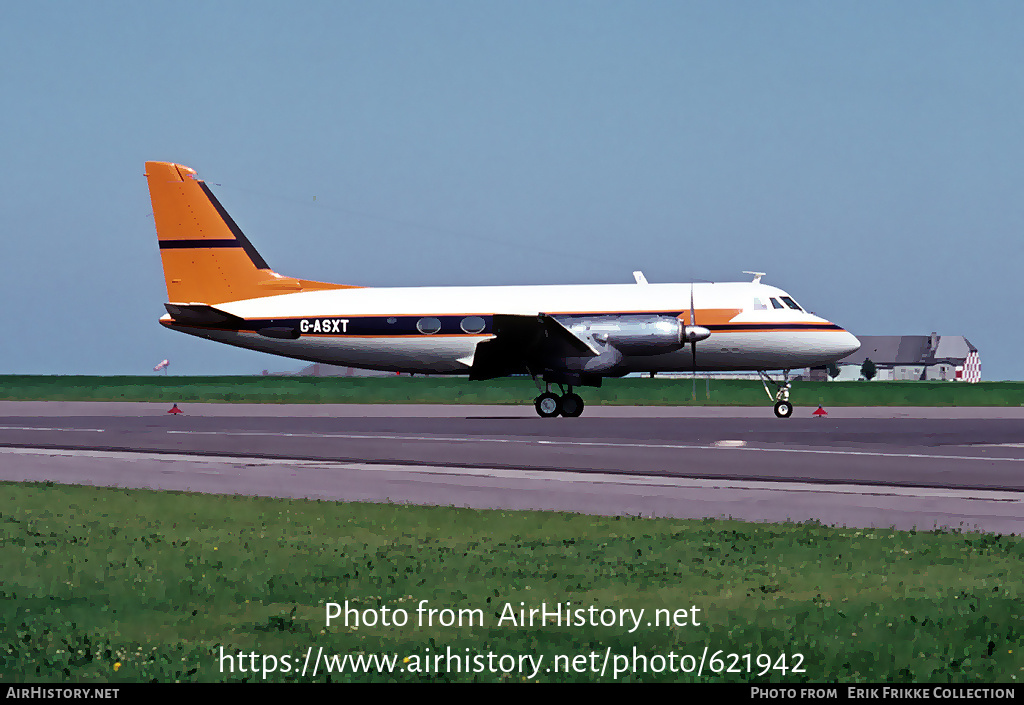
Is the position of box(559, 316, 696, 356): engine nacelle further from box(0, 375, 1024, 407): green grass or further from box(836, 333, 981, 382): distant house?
box(836, 333, 981, 382): distant house

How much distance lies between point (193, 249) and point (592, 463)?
2539cm

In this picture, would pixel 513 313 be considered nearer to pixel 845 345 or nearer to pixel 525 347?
pixel 525 347

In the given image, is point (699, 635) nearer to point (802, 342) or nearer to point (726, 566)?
point (726, 566)

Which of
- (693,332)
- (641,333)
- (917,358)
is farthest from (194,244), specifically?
(917,358)

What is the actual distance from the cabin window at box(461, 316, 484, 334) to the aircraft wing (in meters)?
0.77

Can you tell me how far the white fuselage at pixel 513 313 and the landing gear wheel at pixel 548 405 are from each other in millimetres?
2663

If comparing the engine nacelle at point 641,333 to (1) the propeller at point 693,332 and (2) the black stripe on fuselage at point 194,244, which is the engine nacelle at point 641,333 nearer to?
(1) the propeller at point 693,332

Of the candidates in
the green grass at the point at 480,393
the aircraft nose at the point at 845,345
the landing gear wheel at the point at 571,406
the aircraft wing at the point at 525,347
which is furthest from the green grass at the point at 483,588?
the green grass at the point at 480,393

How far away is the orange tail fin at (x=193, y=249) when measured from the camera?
40.5 meters

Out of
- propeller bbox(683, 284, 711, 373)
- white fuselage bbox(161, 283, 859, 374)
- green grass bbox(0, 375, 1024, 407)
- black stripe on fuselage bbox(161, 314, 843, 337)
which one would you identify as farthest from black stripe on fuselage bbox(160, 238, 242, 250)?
propeller bbox(683, 284, 711, 373)

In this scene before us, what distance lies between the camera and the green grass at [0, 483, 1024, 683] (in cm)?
662

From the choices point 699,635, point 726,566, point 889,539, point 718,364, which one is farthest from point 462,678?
point 718,364

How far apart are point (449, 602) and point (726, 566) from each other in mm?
2914

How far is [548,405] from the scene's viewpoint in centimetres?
3631
